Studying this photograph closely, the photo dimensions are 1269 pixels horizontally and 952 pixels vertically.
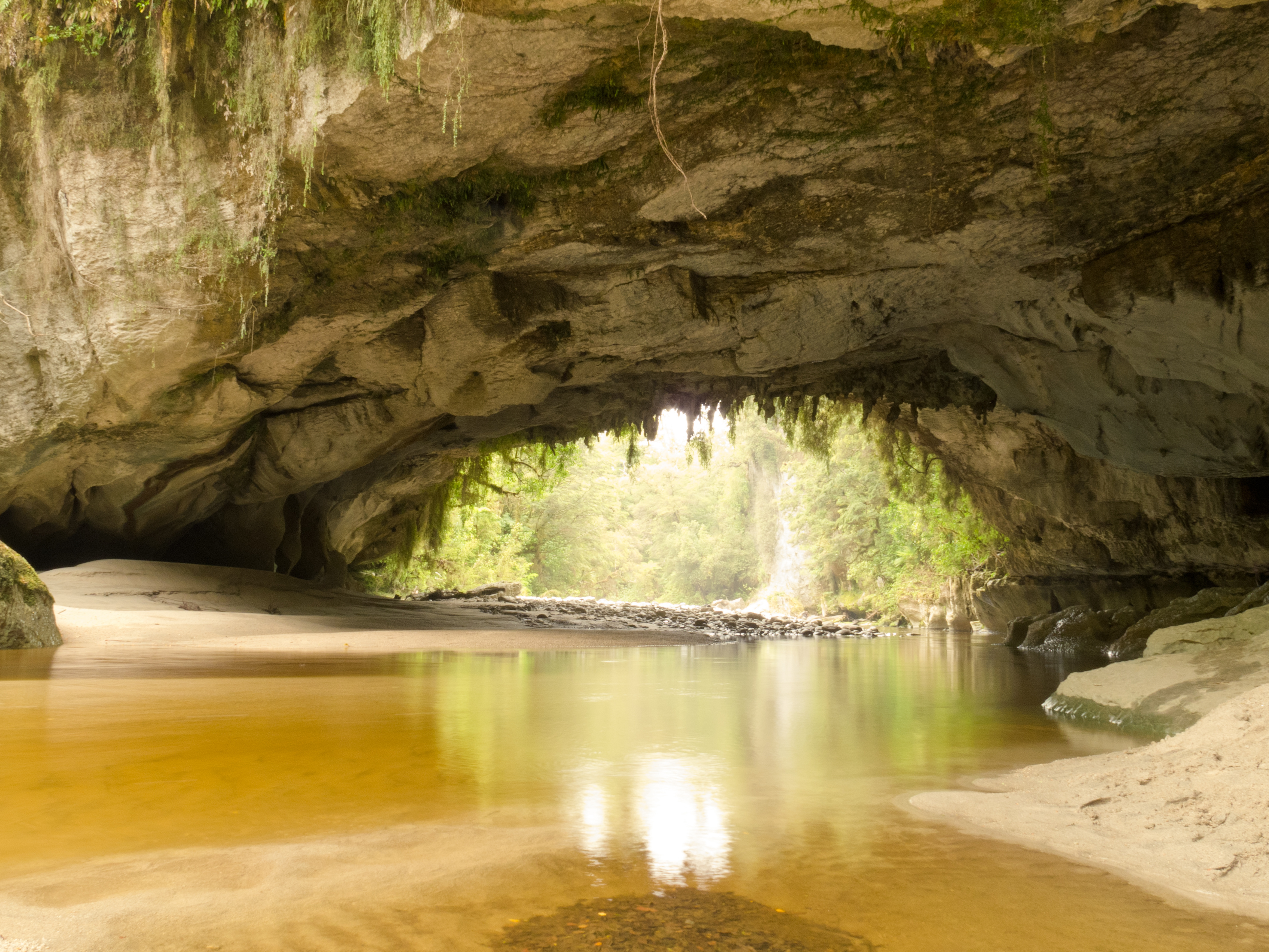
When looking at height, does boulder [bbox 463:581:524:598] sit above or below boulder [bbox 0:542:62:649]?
below

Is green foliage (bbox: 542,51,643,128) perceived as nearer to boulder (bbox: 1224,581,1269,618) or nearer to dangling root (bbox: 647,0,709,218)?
dangling root (bbox: 647,0,709,218)

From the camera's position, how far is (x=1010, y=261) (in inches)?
288

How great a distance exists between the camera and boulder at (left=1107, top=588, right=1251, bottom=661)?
26.8 ft

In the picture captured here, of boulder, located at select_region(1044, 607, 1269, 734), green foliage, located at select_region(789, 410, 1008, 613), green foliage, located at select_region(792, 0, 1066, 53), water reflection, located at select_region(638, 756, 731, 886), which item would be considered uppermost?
green foliage, located at select_region(792, 0, 1066, 53)

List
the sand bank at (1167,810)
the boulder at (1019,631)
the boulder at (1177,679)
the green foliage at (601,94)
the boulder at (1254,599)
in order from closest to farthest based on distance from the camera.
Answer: the sand bank at (1167,810) < the boulder at (1177,679) < the green foliage at (601,94) < the boulder at (1254,599) < the boulder at (1019,631)

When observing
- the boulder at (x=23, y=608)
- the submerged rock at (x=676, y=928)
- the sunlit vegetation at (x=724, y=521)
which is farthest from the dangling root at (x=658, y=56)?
the boulder at (x=23, y=608)

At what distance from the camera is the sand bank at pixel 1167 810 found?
184 cm

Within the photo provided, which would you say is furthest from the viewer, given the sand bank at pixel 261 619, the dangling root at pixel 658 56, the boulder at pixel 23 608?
the sand bank at pixel 261 619

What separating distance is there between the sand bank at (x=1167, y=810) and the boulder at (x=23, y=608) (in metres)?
7.75

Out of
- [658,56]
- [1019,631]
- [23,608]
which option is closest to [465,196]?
[658,56]

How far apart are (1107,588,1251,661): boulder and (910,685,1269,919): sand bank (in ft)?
19.7

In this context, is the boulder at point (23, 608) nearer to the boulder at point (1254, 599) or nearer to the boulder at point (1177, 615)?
the boulder at point (1177, 615)

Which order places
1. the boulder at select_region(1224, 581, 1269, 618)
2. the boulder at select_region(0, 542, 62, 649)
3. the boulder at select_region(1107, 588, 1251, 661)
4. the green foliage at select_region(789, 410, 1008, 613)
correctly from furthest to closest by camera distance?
the green foliage at select_region(789, 410, 1008, 613)
the boulder at select_region(1107, 588, 1251, 661)
the boulder at select_region(1224, 581, 1269, 618)
the boulder at select_region(0, 542, 62, 649)

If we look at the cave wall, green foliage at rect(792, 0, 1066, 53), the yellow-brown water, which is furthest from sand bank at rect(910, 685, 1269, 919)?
the cave wall
